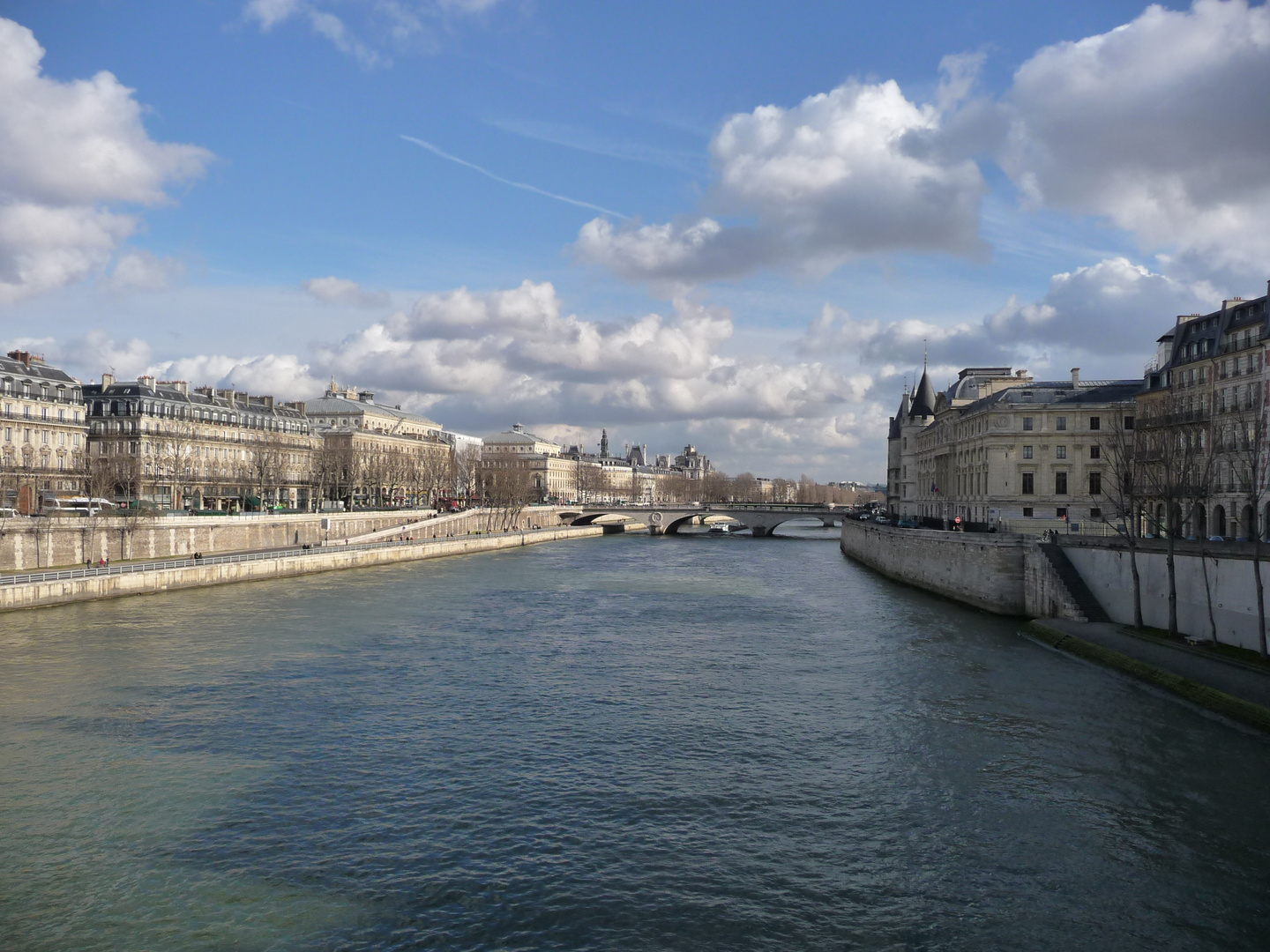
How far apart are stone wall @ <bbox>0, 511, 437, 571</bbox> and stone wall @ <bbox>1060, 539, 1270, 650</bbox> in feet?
157

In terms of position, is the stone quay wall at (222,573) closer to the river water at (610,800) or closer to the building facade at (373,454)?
the river water at (610,800)

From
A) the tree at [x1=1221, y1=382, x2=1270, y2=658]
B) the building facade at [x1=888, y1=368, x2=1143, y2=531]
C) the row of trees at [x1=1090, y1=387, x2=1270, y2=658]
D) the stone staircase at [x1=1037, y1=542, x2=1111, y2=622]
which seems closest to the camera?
the row of trees at [x1=1090, y1=387, x2=1270, y2=658]

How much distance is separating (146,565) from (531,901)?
40209 millimetres

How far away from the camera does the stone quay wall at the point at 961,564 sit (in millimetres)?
39250

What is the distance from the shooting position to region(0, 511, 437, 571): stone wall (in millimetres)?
46000

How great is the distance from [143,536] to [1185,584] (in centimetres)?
5150

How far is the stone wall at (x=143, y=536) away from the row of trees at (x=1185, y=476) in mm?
48784

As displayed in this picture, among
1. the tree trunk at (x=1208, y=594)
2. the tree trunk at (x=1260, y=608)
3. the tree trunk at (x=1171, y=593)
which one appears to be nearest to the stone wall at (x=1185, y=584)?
the tree trunk at (x=1208, y=594)

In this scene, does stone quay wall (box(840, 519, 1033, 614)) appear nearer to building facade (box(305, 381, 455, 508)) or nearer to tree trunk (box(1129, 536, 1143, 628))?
tree trunk (box(1129, 536, 1143, 628))

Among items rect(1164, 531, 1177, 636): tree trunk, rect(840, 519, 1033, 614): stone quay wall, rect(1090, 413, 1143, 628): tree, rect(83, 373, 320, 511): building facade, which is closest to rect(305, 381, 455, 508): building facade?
rect(83, 373, 320, 511): building facade

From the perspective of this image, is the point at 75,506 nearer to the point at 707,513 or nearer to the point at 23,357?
the point at 23,357

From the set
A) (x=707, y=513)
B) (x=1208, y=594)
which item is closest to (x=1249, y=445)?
(x=1208, y=594)

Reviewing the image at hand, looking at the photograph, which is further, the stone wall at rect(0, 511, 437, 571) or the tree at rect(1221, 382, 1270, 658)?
the stone wall at rect(0, 511, 437, 571)

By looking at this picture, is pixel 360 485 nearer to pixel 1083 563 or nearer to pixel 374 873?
pixel 1083 563
